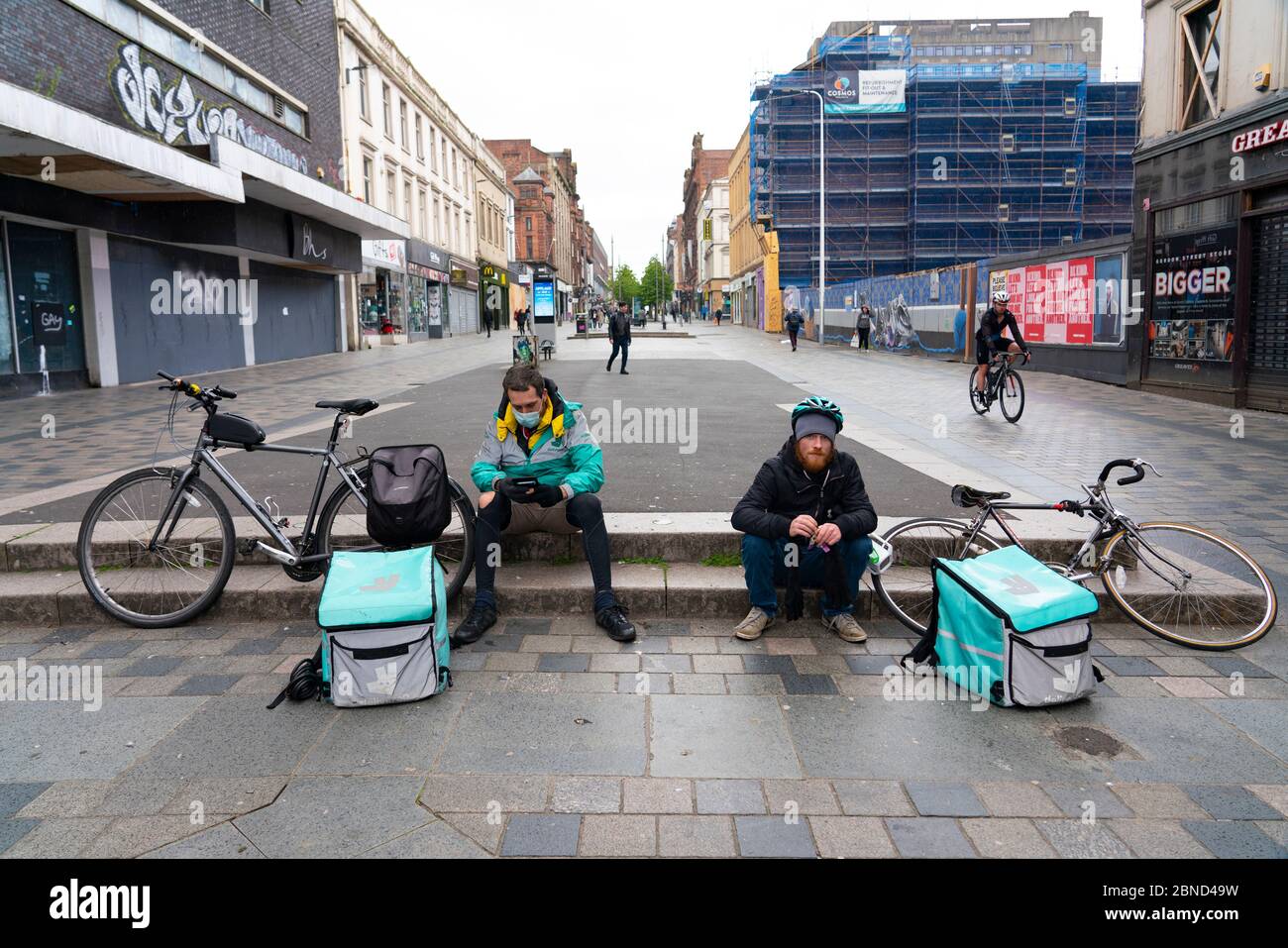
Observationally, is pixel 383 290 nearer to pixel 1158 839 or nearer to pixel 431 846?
pixel 431 846

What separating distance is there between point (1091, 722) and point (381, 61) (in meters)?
37.8

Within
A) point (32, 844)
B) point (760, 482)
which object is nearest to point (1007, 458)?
point (760, 482)

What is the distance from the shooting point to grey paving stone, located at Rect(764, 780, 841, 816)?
9.98 ft

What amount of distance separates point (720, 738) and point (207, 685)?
8.04ft

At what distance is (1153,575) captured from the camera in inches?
187

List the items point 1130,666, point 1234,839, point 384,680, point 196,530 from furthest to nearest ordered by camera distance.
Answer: point 196,530 → point 1130,666 → point 384,680 → point 1234,839

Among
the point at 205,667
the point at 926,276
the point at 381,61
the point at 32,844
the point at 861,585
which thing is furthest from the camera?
the point at 381,61

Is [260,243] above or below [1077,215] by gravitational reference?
below

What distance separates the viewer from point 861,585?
16.6ft

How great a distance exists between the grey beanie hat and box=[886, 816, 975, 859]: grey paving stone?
6.92 ft

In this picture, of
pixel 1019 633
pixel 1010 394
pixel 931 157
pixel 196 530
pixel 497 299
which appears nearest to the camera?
pixel 1019 633

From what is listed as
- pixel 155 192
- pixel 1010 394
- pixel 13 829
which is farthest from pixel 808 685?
pixel 155 192

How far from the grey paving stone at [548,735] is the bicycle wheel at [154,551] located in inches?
78.7

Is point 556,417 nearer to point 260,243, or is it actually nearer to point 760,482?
point 760,482
